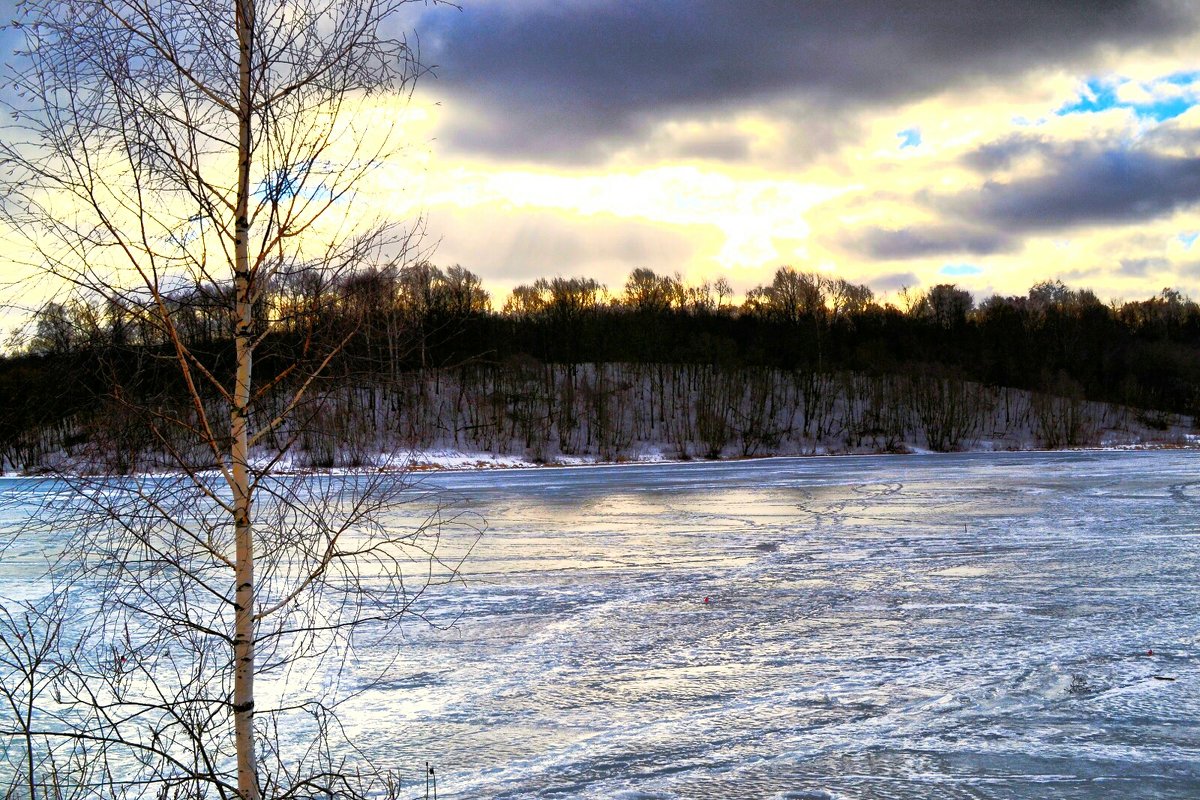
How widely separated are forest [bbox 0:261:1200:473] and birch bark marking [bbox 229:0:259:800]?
0.16m

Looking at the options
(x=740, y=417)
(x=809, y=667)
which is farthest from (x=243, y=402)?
(x=740, y=417)

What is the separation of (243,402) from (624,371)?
230 ft

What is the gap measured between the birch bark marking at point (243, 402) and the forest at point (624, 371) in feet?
0.54

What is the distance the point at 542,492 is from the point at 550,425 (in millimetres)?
33550

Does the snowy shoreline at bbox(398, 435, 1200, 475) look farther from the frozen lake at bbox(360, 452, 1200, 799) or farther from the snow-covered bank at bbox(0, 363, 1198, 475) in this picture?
the frozen lake at bbox(360, 452, 1200, 799)

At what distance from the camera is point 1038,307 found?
101125 mm

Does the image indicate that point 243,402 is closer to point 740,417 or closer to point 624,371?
point 740,417

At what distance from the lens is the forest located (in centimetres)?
402

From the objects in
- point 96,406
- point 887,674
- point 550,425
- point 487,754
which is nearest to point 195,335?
point 96,406

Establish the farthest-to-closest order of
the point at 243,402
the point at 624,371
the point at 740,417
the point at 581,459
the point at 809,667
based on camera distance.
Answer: the point at 624,371 < the point at 740,417 < the point at 581,459 < the point at 809,667 < the point at 243,402

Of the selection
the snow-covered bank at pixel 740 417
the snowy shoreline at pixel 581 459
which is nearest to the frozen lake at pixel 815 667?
the snowy shoreline at pixel 581 459

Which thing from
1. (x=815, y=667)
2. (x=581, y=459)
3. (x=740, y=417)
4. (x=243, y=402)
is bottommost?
(x=581, y=459)

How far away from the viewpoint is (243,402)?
402 cm

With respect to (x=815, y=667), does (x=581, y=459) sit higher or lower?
lower
